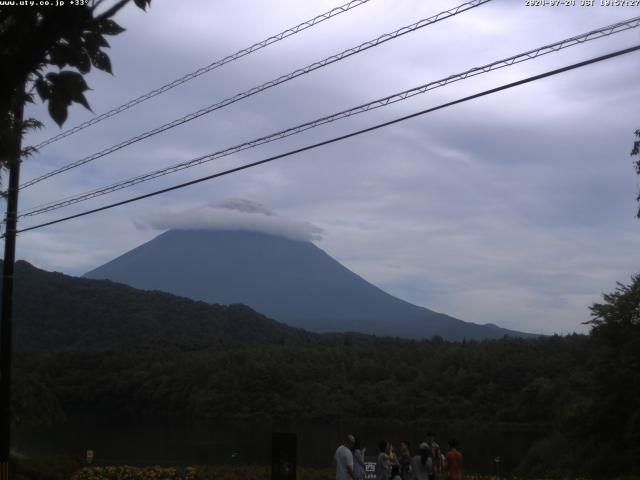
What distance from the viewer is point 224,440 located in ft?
143

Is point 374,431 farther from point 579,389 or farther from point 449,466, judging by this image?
point 449,466

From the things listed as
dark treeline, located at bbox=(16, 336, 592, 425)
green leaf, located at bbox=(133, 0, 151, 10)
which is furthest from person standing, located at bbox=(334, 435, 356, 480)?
dark treeline, located at bbox=(16, 336, 592, 425)

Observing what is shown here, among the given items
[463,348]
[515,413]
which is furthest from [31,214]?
[463,348]

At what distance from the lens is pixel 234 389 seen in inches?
2581

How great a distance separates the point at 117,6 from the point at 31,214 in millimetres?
13884

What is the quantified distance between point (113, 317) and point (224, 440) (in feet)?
230

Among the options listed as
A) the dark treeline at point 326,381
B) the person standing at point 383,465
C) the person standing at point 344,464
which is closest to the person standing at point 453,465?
the person standing at point 383,465

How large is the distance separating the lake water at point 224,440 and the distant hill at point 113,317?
145 ft

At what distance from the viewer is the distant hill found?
10094 centimetres

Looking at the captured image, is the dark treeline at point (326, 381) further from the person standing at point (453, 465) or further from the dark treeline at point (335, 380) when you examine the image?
the person standing at point (453, 465)

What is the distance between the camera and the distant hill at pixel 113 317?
101 m

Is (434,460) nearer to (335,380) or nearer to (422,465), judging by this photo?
(422,465)

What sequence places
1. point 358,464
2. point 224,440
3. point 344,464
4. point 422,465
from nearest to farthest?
point 344,464, point 358,464, point 422,465, point 224,440

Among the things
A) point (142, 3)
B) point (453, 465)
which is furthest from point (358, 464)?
point (142, 3)
